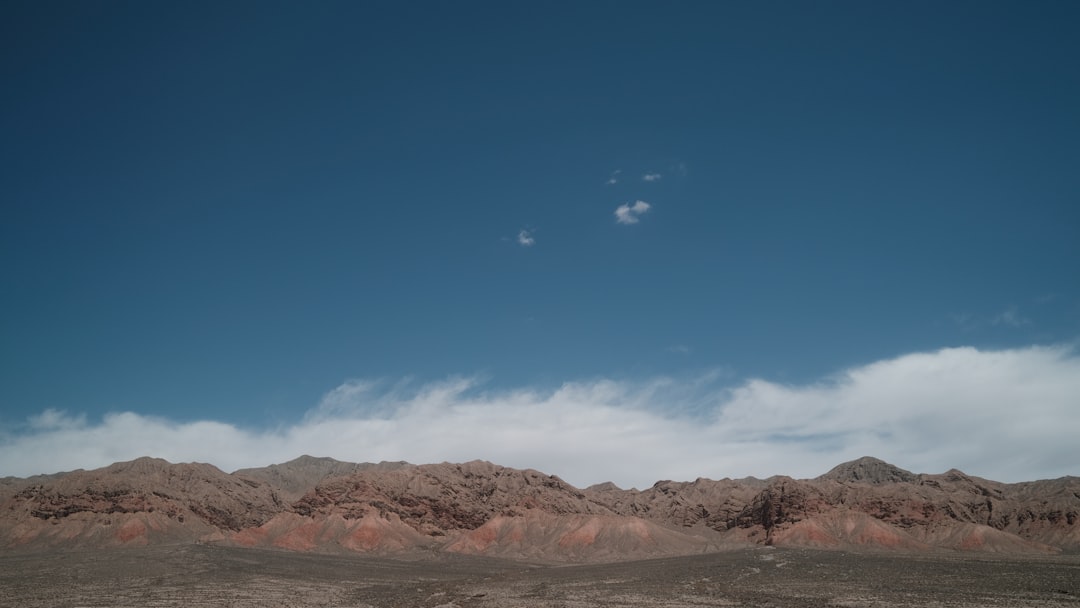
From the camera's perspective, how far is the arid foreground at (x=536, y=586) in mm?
44906

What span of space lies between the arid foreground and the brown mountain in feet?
185

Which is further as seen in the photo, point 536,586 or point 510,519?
point 510,519

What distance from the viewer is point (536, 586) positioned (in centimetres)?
6084

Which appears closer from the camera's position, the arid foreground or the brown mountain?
the arid foreground

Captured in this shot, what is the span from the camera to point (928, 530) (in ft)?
474

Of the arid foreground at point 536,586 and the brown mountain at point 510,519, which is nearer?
the arid foreground at point 536,586

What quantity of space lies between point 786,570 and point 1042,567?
2677 centimetres

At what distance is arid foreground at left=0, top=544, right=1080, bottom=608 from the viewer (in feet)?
147

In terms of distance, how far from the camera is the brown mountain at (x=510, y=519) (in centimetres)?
13675

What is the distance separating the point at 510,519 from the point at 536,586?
96766mm

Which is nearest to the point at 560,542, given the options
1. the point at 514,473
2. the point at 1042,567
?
the point at 514,473

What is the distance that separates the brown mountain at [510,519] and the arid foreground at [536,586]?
56384 mm

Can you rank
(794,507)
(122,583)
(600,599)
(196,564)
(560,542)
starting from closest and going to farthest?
(600,599)
(122,583)
(196,564)
(560,542)
(794,507)

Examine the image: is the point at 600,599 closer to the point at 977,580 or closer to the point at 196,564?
the point at 977,580
